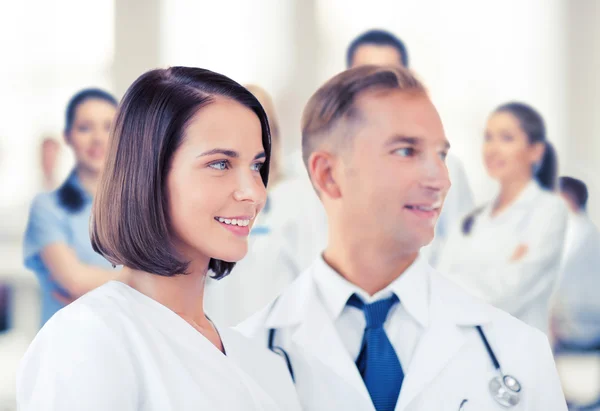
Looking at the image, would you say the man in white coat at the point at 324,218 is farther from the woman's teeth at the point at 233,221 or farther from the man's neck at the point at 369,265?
the woman's teeth at the point at 233,221

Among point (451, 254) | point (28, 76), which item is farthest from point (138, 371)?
point (28, 76)

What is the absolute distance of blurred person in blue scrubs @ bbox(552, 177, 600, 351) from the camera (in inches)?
72.0

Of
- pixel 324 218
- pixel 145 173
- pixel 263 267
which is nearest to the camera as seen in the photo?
pixel 145 173

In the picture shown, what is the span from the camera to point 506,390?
3.44ft

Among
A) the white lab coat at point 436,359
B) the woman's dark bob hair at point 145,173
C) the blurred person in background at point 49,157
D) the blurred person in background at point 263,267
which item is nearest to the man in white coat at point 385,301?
the white lab coat at point 436,359

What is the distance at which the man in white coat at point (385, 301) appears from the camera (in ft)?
3.47

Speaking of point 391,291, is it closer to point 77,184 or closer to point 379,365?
point 379,365

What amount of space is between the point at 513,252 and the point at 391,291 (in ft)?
2.62

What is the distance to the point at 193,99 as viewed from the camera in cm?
88

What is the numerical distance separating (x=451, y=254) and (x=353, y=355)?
0.81 m

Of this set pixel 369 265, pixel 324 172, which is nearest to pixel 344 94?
pixel 324 172

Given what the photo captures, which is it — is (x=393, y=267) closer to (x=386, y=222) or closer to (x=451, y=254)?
(x=386, y=222)

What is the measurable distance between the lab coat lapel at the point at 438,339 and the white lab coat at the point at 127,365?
214 millimetres

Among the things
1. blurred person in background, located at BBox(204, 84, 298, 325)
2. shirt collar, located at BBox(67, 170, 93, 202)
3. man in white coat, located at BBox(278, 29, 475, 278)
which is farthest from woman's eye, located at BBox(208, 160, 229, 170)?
shirt collar, located at BBox(67, 170, 93, 202)
